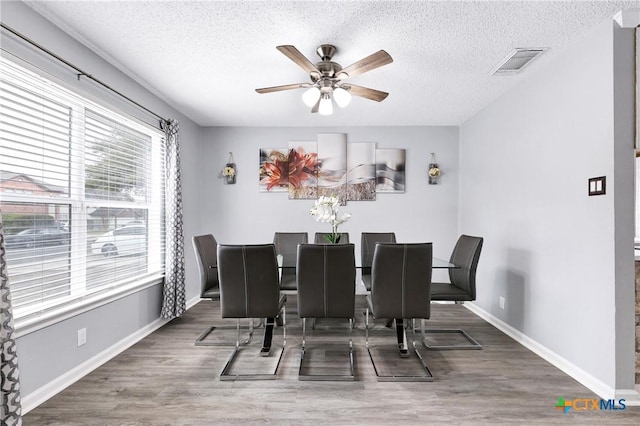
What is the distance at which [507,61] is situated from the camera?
2764 mm

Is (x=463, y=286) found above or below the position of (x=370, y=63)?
below

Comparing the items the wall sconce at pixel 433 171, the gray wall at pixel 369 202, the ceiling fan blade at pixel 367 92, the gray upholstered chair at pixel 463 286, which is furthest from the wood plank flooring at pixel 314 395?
the wall sconce at pixel 433 171

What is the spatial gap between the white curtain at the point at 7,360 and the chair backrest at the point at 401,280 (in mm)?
2209

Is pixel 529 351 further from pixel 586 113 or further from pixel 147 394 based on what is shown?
pixel 147 394

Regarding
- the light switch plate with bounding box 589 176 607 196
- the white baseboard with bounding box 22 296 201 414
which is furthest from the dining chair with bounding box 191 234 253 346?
the light switch plate with bounding box 589 176 607 196

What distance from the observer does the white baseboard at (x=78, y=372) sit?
208 cm

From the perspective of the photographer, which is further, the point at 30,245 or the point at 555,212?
the point at 555,212

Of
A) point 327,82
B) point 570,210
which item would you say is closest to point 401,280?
point 570,210

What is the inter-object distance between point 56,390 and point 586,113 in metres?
4.22

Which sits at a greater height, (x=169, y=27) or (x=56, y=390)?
(x=169, y=27)

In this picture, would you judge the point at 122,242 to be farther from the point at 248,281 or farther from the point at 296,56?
the point at 296,56

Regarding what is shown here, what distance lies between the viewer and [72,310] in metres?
2.37

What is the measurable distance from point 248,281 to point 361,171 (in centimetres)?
272

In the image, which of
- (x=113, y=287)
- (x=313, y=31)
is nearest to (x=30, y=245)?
(x=113, y=287)
